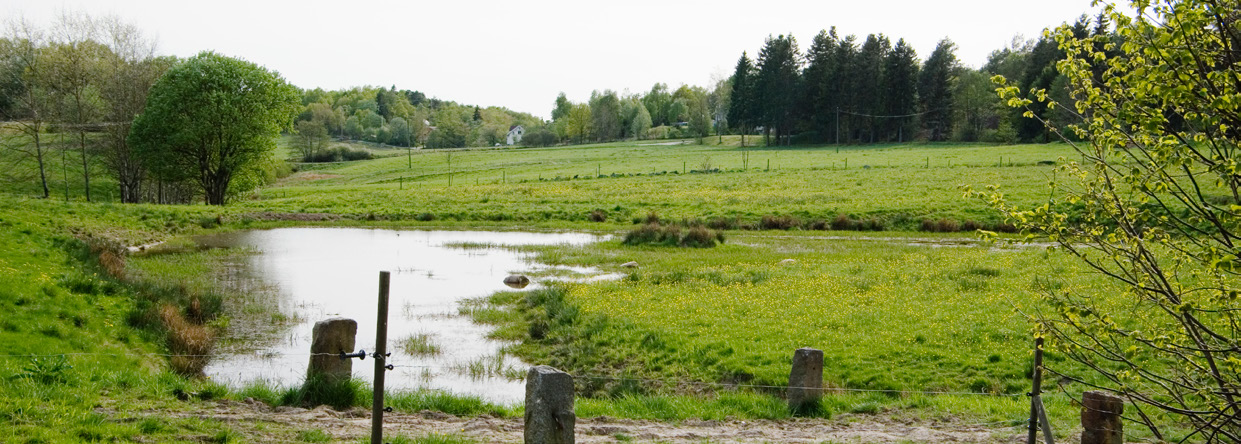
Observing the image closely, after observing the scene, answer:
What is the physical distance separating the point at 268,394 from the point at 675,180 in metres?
54.8

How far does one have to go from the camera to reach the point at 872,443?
9477mm

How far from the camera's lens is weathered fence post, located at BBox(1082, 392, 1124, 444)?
26.6 feet

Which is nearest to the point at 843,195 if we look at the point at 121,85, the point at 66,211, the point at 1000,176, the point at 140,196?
the point at 1000,176

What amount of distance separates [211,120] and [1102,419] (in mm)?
57276

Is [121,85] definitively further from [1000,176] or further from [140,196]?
[1000,176]

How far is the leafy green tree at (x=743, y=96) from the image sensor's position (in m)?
112

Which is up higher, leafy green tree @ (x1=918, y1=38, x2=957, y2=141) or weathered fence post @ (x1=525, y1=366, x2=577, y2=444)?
leafy green tree @ (x1=918, y1=38, x2=957, y2=141)

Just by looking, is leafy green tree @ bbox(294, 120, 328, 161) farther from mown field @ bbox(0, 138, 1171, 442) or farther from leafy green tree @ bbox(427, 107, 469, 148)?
mown field @ bbox(0, 138, 1171, 442)

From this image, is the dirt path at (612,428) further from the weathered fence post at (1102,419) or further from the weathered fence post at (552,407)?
the weathered fence post at (552,407)

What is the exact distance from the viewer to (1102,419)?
26.8 feet

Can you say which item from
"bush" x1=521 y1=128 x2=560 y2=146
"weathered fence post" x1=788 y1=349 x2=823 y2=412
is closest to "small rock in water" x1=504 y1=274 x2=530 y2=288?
"weathered fence post" x1=788 y1=349 x2=823 y2=412

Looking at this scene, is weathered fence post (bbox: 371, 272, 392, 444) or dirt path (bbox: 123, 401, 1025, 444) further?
dirt path (bbox: 123, 401, 1025, 444)

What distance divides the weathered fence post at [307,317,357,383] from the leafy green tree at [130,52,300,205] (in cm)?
4865

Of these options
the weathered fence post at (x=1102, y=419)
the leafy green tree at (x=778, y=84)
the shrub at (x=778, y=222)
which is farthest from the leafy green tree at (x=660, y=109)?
the weathered fence post at (x=1102, y=419)
